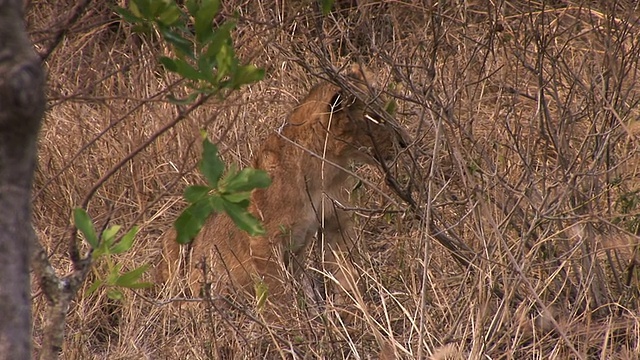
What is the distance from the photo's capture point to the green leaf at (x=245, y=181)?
87.0 inches

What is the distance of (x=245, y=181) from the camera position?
2.21 meters

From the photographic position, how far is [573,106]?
5180mm

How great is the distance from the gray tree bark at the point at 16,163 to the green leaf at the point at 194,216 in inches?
22.1

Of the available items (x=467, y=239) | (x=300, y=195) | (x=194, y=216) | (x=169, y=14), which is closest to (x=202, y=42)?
(x=169, y=14)

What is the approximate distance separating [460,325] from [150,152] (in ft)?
9.92

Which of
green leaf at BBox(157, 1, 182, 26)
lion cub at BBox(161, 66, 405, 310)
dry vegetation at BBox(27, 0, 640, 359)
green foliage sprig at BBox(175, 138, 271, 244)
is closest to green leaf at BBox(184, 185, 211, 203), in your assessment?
green foliage sprig at BBox(175, 138, 271, 244)

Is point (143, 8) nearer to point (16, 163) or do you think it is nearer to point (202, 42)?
point (202, 42)

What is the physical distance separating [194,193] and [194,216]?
0.17ft

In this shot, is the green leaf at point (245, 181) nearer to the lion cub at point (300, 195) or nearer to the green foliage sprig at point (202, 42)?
the green foliage sprig at point (202, 42)

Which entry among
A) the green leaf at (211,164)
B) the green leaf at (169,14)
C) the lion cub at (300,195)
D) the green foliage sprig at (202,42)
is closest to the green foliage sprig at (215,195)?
the green leaf at (211,164)

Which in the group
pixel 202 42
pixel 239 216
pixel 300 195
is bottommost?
pixel 300 195

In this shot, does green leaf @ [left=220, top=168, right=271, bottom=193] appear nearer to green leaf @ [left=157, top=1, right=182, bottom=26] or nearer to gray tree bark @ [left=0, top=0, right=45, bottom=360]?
green leaf @ [left=157, top=1, right=182, bottom=26]

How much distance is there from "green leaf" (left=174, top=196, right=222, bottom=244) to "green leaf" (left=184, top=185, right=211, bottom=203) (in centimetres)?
1

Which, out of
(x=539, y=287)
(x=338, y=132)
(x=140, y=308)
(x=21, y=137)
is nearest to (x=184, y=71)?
(x=21, y=137)
